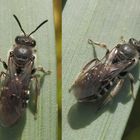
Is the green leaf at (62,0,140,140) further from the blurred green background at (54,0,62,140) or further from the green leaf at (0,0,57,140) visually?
the green leaf at (0,0,57,140)

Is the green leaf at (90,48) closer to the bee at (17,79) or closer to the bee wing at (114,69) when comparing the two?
the bee wing at (114,69)

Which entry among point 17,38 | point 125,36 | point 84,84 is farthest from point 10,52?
point 125,36

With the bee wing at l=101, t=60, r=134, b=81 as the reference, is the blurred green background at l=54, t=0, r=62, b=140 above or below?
above

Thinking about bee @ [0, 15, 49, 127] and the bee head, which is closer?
bee @ [0, 15, 49, 127]

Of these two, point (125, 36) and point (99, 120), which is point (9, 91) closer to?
point (99, 120)

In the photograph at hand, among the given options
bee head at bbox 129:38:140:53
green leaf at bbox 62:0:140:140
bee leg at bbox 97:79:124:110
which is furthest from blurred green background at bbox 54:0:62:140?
bee head at bbox 129:38:140:53

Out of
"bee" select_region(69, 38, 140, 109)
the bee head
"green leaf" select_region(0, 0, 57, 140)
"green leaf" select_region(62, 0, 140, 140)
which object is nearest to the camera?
"green leaf" select_region(0, 0, 57, 140)

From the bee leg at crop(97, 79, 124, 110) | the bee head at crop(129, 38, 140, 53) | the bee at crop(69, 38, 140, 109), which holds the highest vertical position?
the bee head at crop(129, 38, 140, 53)
